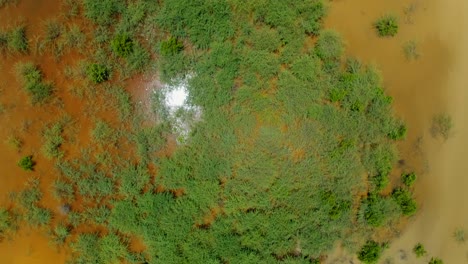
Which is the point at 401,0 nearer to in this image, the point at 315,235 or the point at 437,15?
the point at 437,15

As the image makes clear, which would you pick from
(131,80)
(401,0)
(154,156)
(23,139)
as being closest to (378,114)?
(401,0)

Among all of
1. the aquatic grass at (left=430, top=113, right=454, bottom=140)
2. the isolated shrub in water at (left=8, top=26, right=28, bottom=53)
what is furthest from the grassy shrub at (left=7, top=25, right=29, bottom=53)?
the aquatic grass at (left=430, top=113, right=454, bottom=140)

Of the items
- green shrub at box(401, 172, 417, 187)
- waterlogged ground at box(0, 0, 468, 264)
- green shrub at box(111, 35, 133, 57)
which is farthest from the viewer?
green shrub at box(401, 172, 417, 187)

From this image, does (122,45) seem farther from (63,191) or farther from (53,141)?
(63,191)

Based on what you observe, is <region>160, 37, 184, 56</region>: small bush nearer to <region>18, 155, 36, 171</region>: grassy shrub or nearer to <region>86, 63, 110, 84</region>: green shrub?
<region>86, 63, 110, 84</region>: green shrub

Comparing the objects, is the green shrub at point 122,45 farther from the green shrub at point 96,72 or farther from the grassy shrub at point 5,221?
the grassy shrub at point 5,221

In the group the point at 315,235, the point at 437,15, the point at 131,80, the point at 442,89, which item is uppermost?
the point at 437,15

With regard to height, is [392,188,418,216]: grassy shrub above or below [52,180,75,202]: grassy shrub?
above

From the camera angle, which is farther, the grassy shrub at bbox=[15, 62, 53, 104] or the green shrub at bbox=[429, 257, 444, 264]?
the green shrub at bbox=[429, 257, 444, 264]
